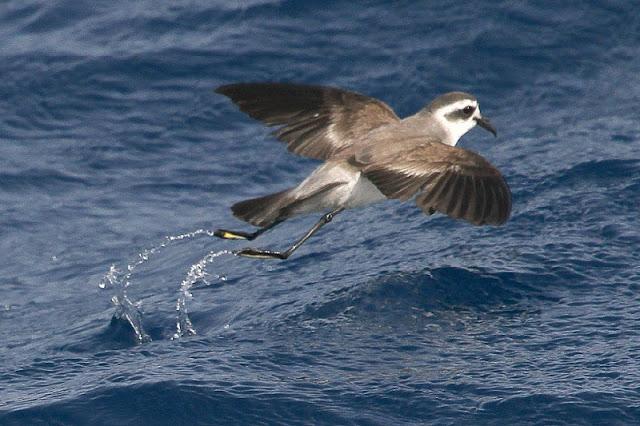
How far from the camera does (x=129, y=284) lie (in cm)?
1082

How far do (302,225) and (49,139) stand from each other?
3069 mm

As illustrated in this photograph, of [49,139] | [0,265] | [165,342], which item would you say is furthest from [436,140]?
[49,139]

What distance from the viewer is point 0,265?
11.3m

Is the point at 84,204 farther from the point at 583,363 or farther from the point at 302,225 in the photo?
the point at 583,363

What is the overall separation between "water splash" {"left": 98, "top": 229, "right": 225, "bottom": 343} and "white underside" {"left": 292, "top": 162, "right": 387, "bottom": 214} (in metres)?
1.45

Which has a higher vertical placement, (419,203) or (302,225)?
(419,203)

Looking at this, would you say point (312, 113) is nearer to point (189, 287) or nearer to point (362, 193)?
point (362, 193)

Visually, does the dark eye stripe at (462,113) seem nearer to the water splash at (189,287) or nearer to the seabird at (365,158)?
the seabird at (365,158)

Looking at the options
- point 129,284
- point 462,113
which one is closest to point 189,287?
point 129,284

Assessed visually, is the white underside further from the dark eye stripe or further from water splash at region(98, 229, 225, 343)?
water splash at region(98, 229, 225, 343)

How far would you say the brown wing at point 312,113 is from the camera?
9203 mm

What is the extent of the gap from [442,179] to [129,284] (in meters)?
3.73

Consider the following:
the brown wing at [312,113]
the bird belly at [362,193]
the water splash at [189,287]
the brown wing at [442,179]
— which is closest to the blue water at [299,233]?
the water splash at [189,287]

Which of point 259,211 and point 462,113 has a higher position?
point 462,113
